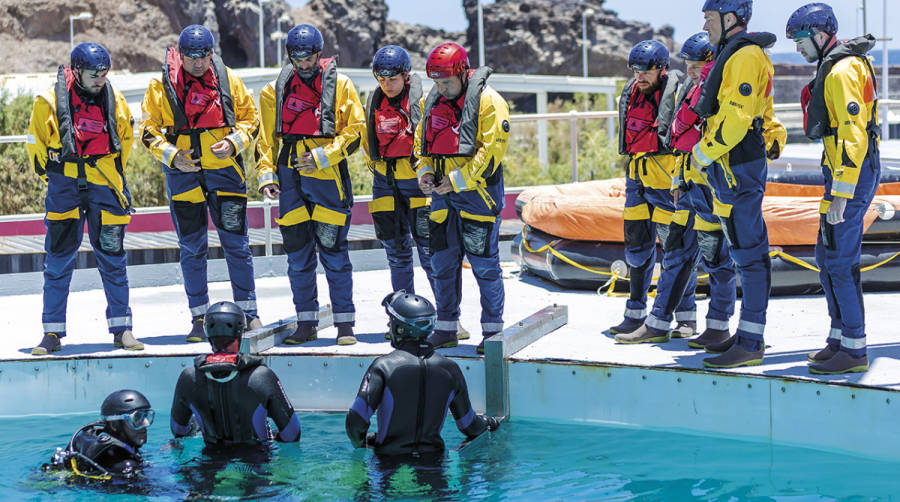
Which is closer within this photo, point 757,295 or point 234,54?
point 757,295

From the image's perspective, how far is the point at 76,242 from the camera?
7.32 meters

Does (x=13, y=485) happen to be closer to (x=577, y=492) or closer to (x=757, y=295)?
(x=577, y=492)

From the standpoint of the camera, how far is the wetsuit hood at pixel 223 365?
4.95 meters

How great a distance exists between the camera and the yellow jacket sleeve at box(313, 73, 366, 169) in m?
7.04

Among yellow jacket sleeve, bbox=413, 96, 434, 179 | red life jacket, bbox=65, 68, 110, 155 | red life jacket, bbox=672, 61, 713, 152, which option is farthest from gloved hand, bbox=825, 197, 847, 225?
red life jacket, bbox=65, 68, 110, 155

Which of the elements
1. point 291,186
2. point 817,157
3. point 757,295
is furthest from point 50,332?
point 817,157

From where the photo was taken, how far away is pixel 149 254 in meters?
10.4

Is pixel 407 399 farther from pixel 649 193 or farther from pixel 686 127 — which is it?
pixel 649 193

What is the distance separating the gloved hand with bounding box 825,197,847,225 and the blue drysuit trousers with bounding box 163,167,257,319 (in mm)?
3740

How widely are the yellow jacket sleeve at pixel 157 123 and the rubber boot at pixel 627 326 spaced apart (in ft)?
9.91

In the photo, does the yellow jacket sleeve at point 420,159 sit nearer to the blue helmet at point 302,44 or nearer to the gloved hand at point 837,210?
the blue helmet at point 302,44

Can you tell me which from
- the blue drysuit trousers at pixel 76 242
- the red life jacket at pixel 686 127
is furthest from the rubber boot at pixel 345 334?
the red life jacket at pixel 686 127

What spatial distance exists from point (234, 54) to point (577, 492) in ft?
235

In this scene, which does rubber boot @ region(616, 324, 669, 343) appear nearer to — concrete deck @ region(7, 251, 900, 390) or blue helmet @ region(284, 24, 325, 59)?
concrete deck @ region(7, 251, 900, 390)
